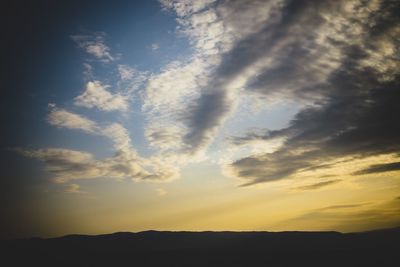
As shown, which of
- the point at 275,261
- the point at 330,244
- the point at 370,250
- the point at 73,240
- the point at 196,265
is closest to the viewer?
the point at 196,265

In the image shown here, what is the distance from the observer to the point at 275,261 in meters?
62.5

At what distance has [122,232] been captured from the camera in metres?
90.2

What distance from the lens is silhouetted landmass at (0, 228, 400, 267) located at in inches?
2394

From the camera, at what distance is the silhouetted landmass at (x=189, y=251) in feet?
200

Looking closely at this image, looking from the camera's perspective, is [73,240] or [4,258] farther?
[73,240]

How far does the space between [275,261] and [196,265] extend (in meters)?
17.5

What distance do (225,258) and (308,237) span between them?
44105mm

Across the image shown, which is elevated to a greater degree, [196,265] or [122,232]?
[122,232]

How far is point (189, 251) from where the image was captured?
6669cm

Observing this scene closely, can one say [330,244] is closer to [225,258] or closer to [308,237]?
[308,237]

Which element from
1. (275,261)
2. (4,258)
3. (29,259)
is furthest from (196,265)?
(4,258)

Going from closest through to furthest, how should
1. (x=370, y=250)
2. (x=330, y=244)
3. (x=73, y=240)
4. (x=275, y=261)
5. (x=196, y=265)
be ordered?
(x=196, y=265), (x=275, y=261), (x=370, y=250), (x=73, y=240), (x=330, y=244)

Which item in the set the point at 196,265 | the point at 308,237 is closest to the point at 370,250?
the point at 308,237

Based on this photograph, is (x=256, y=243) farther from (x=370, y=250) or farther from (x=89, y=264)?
(x=89, y=264)
